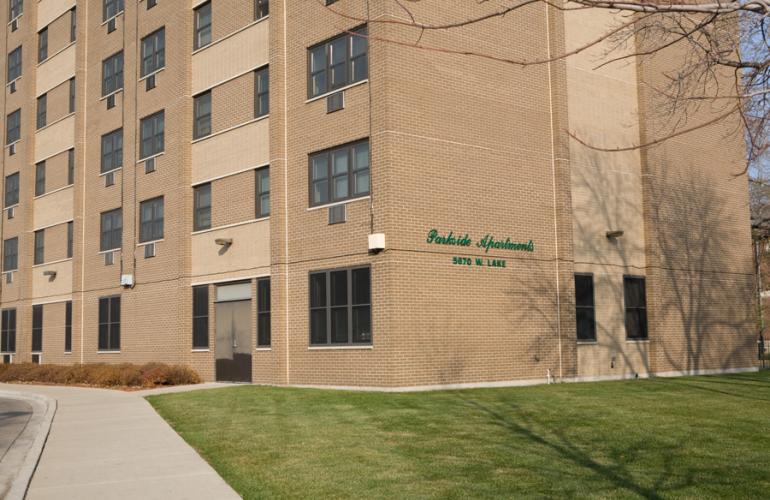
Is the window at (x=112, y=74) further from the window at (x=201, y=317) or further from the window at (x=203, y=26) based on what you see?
the window at (x=201, y=317)

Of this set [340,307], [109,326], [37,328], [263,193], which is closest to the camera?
[340,307]

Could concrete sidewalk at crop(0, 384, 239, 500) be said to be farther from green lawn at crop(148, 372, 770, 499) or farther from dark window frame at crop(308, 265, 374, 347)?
dark window frame at crop(308, 265, 374, 347)

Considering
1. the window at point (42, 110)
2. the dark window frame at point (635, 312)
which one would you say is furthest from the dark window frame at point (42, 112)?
the dark window frame at point (635, 312)

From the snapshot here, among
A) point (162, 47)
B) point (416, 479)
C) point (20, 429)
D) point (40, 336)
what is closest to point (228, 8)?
point (162, 47)

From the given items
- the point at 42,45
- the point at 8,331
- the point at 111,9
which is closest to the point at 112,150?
the point at 111,9

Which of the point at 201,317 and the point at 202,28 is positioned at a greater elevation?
the point at 202,28

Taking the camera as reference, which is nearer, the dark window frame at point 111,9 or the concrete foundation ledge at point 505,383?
the concrete foundation ledge at point 505,383

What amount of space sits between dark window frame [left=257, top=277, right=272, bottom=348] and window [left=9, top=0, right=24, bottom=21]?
24.0m

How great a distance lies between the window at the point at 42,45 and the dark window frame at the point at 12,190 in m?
5.33

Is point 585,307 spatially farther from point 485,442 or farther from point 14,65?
point 14,65

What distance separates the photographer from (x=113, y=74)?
1288 inches

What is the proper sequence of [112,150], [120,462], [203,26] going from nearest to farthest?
1. [120,462]
2. [203,26]
3. [112,150]

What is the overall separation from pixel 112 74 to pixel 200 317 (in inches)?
456

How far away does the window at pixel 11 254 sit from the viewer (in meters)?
38.7
